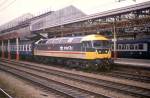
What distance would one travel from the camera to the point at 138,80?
653 inches

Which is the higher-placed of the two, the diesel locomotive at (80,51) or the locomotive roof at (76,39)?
the locomotive roof at (76,39)

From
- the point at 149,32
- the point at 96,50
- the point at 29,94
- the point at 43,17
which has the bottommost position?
the point at 29,94

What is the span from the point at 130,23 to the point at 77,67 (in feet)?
35.1

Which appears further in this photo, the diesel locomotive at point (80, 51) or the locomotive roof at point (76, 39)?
the locomotive roof at point (76, 39)

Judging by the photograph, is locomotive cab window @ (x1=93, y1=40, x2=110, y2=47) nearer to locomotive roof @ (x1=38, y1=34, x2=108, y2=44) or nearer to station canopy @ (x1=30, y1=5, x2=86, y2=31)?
locomotive roof @ (x1=38, y1=34, x2=108, y2=44)

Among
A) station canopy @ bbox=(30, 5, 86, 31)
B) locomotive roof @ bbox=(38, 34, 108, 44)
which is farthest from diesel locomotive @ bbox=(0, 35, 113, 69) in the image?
station canopy @ bbox=(30, 5, 86, 31)

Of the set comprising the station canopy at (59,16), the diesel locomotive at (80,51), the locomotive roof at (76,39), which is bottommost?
the diesel locomotive at (80,51)

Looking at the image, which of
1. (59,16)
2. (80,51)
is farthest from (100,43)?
(59,16)

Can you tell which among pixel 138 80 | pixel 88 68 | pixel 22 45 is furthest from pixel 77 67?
pixel 22 45

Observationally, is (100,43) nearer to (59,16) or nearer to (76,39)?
(76,39)

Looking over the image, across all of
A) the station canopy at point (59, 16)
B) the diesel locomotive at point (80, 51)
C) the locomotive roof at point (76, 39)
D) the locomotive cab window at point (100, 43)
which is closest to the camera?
the diesel locomotive at point (80, 51)

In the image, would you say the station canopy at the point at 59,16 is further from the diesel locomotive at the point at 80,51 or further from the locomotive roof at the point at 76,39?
the locomotive roof at the point at 76,39

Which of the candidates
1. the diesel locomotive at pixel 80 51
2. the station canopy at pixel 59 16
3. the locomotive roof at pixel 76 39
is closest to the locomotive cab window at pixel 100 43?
the diesel locomotive at pixel 80 51

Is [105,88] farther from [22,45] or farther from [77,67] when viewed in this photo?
[22,45]
